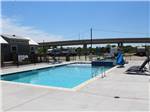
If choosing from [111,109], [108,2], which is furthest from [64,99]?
[108,2]

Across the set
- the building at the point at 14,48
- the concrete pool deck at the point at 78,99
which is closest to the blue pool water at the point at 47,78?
the concrete pool deck at the point at 78,99

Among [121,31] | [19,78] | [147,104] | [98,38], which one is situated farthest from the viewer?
[98,38]

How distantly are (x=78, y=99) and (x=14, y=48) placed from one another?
17286 mm

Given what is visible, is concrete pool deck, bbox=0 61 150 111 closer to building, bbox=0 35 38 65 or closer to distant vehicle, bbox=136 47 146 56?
building, bbox=0 35 38 65

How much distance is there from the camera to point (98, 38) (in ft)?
162

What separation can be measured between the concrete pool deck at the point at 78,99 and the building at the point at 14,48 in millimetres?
11973

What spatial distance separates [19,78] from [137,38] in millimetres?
38208

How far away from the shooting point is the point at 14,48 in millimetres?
21875

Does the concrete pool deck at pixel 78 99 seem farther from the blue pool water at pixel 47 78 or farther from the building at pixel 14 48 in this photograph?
the building at pixel 14 48

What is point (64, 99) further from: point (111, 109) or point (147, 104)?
point (147, 104)

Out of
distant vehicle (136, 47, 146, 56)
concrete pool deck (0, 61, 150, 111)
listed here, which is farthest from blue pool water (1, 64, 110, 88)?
distant vehicle (136, 47, 146, 56)

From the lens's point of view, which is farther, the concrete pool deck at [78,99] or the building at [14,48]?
the building at [14,48]

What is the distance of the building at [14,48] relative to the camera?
19.5 meters

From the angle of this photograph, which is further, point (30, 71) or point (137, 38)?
point (137, 38)
